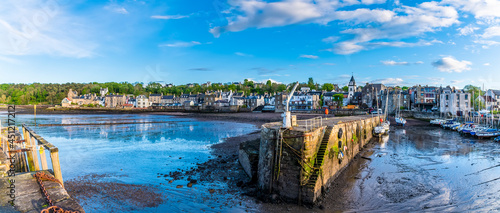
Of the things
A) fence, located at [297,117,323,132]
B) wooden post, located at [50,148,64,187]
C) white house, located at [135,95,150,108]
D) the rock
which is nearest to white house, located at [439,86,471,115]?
fence, located at [297,117,323,132]

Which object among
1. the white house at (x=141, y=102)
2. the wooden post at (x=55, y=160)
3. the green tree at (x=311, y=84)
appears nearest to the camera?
the wooden post at (x=55, y=160)

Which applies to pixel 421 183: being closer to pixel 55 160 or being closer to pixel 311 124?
pixel 311 124

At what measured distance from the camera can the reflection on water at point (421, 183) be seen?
11478 millimetres

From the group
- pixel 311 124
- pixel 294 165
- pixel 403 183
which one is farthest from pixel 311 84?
Result: pixel 294 165

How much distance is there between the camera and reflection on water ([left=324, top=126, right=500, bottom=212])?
1148cm

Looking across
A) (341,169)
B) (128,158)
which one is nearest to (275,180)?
(341,169)

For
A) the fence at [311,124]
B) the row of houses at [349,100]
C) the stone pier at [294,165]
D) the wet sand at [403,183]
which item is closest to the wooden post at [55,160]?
the wet sand at [403,183]

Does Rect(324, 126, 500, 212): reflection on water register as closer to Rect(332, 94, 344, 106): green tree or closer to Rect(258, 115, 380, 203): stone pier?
Rect(258, 115, 380, 203): stone pier

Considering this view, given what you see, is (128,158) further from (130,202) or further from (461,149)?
(461,149)

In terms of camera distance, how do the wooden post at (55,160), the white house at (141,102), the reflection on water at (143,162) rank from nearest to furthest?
the wooden post at (55,160), the reflection on water at (143,162), the white house at (141,102)

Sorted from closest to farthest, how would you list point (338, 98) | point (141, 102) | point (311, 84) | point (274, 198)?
1. point (274, 198)
2. point (338, 98)
3. point (141, 102)
4. point (311, 84)

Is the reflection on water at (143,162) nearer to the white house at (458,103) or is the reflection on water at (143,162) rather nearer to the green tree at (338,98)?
the white house at (458,103)

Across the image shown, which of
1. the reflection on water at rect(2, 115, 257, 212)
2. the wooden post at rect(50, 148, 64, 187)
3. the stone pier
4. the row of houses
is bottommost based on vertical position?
the reflection on water at rect(2, 115, 257, 212)

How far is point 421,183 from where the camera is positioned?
14.4m
